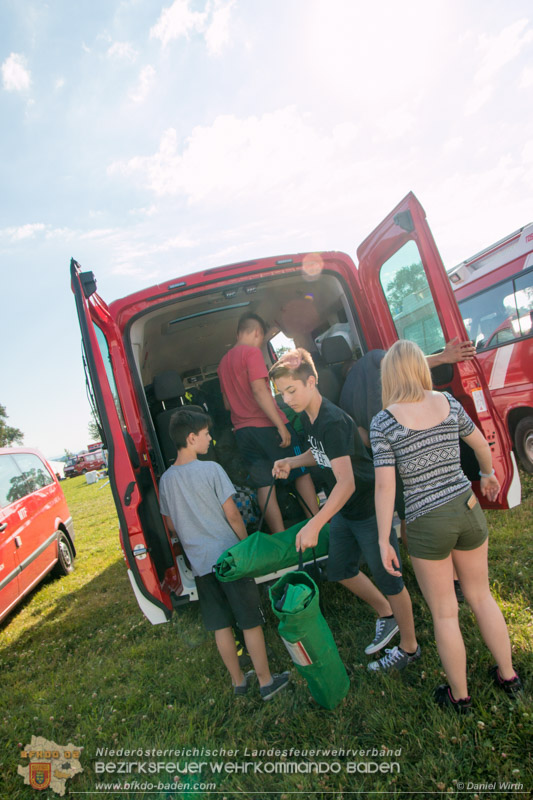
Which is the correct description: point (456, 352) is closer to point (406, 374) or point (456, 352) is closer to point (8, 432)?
point (406, 374)

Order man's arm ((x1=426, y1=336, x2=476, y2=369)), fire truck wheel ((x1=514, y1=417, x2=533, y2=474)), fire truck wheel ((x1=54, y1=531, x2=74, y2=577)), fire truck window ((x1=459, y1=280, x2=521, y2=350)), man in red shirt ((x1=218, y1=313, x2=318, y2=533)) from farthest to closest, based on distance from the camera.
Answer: fire truck wheel ((x1=54, y1=531, x2=74, y2=577)), fire truck window ((x1=459, y1=280, x2=521, y2=350)), fire truck wheel ((x1=514, y1=417, x2=533, y2=474)), man in red shirt ((x1=218, y1=313, x2=318, y2=533)), man's arm ((x1=426, y1=336, x2=476, y2=369))

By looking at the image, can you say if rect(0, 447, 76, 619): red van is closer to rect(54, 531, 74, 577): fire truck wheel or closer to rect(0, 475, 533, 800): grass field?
rect(54, 531, 74, 577): fire truck wheel

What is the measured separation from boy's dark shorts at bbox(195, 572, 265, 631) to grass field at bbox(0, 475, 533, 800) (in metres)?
0.47

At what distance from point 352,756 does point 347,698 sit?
380 millimetres

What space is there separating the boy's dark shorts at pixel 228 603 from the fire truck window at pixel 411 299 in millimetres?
2187

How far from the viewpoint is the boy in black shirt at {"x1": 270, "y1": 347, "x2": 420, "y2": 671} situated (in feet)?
7.99

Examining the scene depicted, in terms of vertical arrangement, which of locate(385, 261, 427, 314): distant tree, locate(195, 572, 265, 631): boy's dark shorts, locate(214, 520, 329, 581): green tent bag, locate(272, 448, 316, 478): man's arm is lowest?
locate(195, 572, 265, 631): boy's dark shorts

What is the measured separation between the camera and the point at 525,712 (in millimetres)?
2021

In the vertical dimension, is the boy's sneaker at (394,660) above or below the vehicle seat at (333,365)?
below

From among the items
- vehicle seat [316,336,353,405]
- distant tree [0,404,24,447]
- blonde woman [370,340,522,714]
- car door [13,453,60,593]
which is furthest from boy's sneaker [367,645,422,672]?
distant tree [0,404,24,447]

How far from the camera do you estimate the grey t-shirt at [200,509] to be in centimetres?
278

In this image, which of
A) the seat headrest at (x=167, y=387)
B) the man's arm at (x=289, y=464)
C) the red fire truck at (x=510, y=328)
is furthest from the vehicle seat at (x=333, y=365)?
the red fire truck at (x=510, y=328)

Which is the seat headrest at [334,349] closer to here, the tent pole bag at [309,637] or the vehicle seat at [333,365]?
the vehicle seat at [333,365]

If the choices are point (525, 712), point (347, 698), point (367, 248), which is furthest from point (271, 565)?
point (367, 248)
